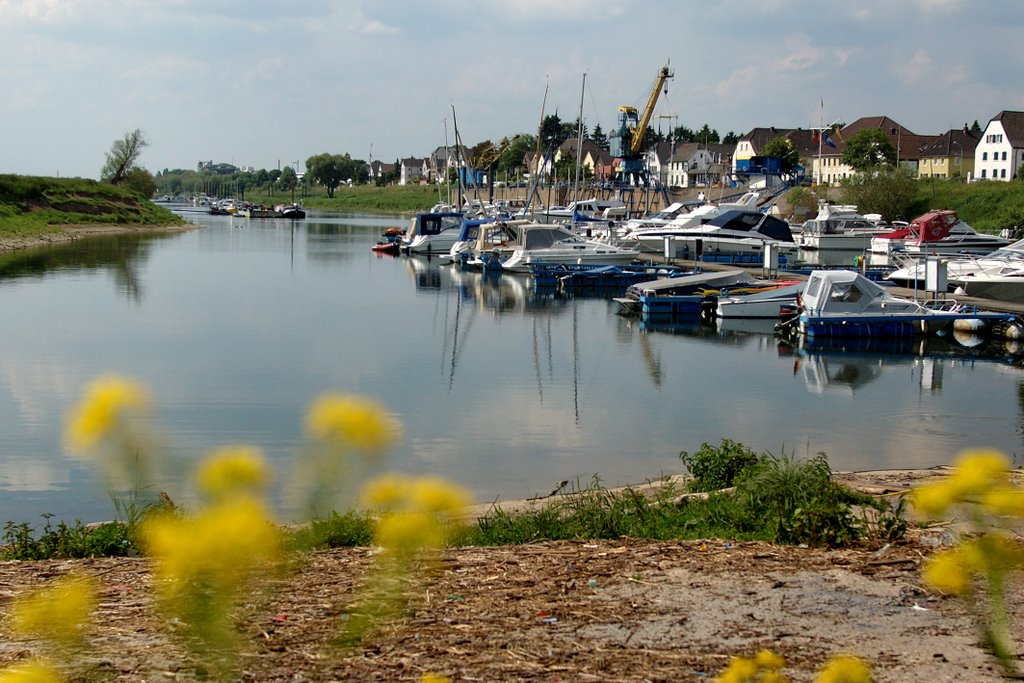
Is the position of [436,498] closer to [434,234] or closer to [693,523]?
[693,523]

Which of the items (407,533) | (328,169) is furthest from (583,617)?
(328,169)

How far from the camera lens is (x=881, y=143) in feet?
310

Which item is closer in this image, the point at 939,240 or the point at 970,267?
the point at 970,267

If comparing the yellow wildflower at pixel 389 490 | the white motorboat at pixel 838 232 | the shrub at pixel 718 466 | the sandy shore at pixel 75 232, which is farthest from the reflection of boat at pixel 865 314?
the sandy shore at pixel 75 232

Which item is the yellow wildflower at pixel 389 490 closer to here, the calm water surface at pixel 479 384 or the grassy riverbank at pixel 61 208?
the calm water surface at pixel 479 384

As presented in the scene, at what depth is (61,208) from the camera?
80688mm

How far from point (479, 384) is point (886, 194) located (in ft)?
165

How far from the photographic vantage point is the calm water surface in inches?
584

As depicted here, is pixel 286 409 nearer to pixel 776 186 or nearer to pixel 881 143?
pixel 776 186

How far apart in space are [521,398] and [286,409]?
4384 mm

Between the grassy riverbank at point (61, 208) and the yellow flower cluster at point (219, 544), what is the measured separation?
2552 inches

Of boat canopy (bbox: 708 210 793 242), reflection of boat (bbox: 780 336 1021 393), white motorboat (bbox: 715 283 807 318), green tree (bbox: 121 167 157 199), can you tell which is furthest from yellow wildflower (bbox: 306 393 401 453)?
green tree (bbox: 121 167 157 199)

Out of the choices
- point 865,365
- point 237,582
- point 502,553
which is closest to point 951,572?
Answer: point 237,582

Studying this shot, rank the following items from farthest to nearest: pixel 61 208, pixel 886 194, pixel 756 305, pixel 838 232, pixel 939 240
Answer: pixel 61 208 → pixel 886 194 → pixel 838 232 → pixel 939 240 → pixel 756 305
